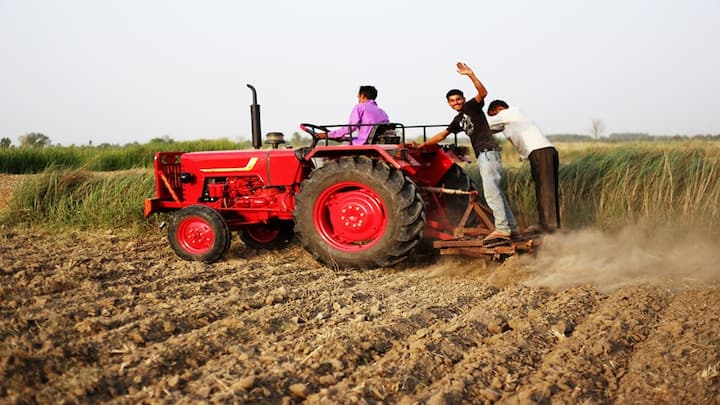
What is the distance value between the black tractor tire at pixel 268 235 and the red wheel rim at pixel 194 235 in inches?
29.3

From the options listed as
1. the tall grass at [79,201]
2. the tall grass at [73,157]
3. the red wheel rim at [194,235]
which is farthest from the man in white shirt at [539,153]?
the tall grass at [73,157]

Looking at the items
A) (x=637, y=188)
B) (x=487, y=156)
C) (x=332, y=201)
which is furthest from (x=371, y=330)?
(x=637, y=188)

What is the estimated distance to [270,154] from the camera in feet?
21.4

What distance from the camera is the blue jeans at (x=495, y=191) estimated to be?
565cm

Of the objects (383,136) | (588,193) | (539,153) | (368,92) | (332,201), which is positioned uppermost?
(368,92)

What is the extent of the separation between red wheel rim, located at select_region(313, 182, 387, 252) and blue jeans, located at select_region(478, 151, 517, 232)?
88 centimetres

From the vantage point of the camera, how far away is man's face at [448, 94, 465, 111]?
5.92m

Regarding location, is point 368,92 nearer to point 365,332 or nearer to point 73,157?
point 365,332

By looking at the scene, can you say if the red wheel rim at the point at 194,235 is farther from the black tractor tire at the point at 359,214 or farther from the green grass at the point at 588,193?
the green grass at the point at 588,193

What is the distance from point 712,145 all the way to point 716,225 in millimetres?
1331

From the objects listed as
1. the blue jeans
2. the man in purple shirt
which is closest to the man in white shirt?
the blue jeans

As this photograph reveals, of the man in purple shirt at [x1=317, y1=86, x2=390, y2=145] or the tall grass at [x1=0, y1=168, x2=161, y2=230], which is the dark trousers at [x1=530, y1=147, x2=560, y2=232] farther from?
the tall grass at [x1=0, y1=168, x2=161, y2=230]

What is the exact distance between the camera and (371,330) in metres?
3.84

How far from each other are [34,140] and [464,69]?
1654 centimetres
